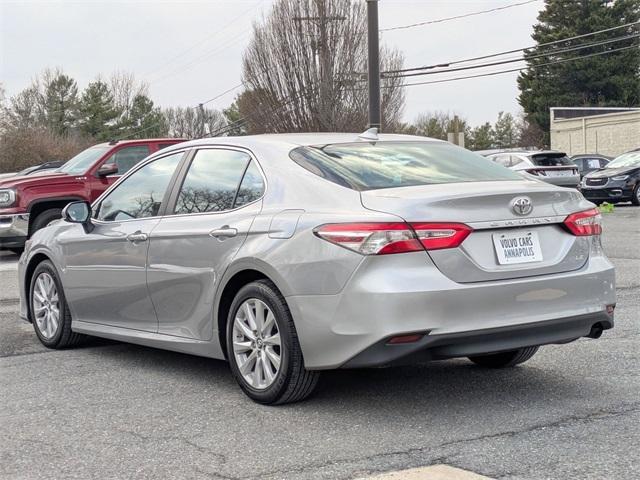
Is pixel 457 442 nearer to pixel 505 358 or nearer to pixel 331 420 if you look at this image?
pixel 331 420

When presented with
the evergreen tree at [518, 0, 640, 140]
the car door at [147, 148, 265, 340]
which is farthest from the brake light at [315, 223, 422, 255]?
the evergreen tree at [518, 0, 640, 140]

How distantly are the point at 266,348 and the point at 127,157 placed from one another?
10.00 meters

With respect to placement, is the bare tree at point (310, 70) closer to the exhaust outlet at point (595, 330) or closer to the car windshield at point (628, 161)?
the car windshield at point (628, 161)

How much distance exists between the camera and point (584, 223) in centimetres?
505

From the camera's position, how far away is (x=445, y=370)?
5.85m

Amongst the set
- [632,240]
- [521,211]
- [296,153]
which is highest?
[296,153]

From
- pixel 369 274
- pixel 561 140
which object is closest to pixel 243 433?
pixel 369 274

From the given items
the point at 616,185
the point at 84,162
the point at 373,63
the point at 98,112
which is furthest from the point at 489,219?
the point at 98,112

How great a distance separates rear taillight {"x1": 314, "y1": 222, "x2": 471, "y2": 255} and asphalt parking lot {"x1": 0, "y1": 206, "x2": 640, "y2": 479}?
0.90 metres

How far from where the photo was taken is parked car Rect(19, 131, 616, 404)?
4.49 metres

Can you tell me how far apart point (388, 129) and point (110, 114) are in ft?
136

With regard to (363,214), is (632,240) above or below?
below

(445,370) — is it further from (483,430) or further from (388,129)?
(388,129)

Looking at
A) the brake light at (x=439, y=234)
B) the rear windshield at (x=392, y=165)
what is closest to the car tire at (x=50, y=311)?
the rear windshield at (x=392, y=165)
